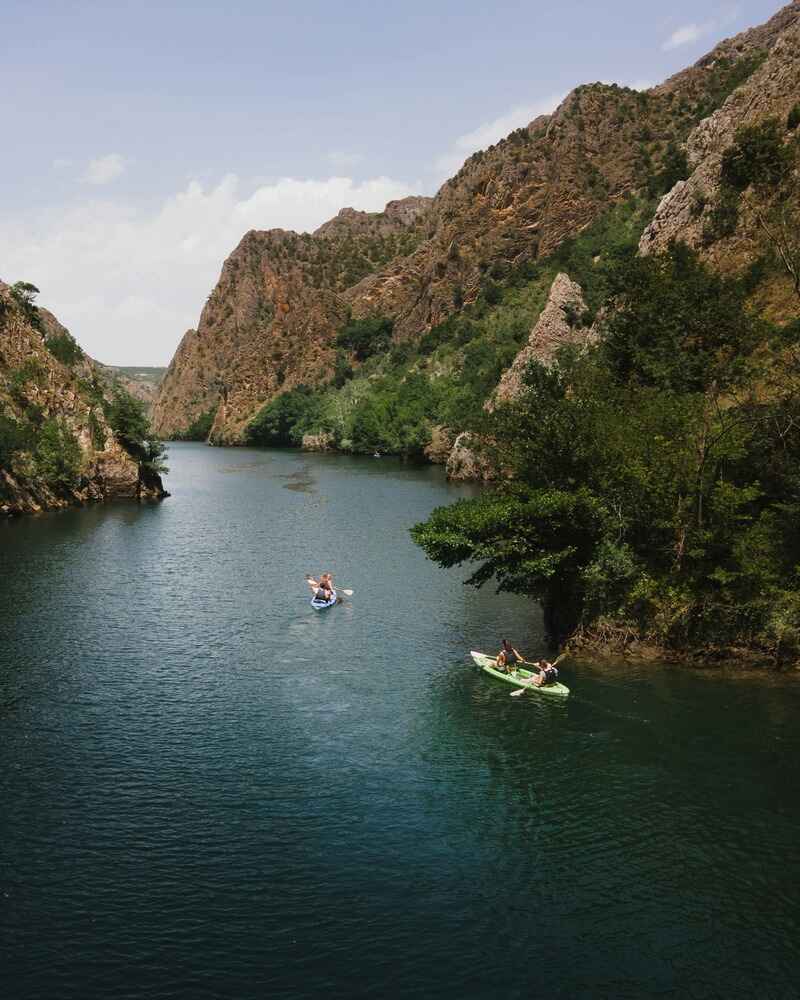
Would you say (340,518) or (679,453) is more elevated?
(679,453)

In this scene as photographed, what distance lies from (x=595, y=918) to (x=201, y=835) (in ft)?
33.8

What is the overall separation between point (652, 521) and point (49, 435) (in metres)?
72.3

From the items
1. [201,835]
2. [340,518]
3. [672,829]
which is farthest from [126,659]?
[340,518]

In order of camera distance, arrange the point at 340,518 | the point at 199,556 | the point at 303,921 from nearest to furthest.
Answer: the point at 303,921 < the point at 199,556 < the point at 340,518

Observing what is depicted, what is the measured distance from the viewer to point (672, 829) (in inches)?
889

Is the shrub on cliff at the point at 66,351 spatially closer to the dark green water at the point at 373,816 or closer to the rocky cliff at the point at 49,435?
the rocky cliff at the point at 49,435

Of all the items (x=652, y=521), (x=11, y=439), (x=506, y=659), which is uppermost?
(x=11, y=439)

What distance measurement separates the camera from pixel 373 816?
76.2ft

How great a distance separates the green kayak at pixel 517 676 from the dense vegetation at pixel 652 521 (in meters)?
3.35

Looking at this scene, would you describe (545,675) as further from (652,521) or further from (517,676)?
(652,521)

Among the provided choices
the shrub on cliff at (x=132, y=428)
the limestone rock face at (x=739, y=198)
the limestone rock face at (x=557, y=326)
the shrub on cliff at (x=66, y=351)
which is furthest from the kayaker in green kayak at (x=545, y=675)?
the shrub on cliff at (x=66, y=351)

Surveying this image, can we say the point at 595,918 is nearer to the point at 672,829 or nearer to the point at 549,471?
the point at 672,829

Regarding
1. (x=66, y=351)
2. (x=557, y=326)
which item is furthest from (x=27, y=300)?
(x=557, y=326)

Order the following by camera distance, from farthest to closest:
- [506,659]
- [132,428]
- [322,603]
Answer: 1. [132,428]
2. [322,603]
3. [506,659]
